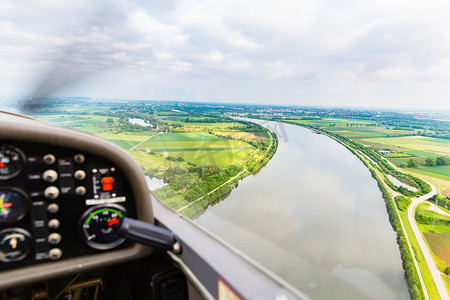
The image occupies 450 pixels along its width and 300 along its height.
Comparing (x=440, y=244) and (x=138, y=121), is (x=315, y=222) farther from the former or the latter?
(x=138, y=121)

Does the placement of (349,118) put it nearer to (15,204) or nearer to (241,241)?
(241,241)

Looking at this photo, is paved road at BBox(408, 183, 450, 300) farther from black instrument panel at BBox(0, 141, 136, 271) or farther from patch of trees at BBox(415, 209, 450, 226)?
black instrument panel at BBox(0, 141, 136, 271)

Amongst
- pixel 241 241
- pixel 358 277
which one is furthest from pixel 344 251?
pixel 241 241

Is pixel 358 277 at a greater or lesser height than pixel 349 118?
lesser

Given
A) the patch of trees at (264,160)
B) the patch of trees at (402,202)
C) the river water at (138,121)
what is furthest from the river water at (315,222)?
the river water at (138,121)

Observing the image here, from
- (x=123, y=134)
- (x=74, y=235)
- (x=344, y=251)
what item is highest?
(x=123, y=134)

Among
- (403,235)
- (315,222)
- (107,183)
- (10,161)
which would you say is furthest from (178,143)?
(403,235)

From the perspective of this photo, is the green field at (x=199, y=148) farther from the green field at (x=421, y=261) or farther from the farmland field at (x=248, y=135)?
the green field at (x=421, y=261)
